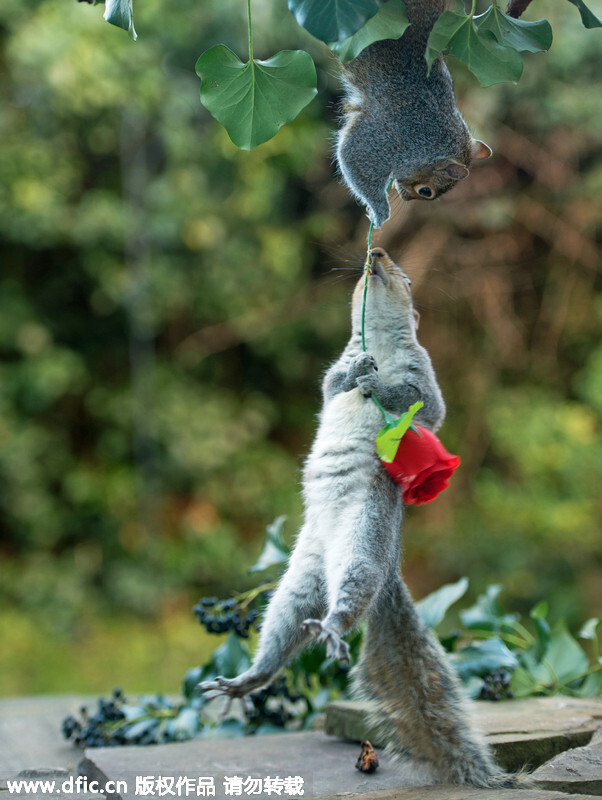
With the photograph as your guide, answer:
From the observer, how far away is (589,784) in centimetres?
127

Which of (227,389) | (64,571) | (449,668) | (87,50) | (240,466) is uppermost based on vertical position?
(87,50)

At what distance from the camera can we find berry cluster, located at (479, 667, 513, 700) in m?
1.83

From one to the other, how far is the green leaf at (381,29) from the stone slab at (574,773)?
1092 mm

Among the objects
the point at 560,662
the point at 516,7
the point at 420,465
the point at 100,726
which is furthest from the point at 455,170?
the point at 100,726

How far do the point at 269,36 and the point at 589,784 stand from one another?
3439mm

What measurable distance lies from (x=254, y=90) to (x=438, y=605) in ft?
3.82

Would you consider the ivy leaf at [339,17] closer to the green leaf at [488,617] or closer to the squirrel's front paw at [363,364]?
the squirrel's front paw at [363,364]

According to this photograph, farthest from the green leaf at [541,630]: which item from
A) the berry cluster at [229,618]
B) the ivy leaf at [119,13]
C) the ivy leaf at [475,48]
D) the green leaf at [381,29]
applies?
the ivy leaf at [119,13]

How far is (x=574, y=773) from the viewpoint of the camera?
1304 mm

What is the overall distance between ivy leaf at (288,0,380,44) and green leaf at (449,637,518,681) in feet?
4.43

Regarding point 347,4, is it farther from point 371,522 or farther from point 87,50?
point 87,50

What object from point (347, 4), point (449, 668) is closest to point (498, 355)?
point (449, 668)

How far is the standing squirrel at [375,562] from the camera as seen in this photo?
4.18ft

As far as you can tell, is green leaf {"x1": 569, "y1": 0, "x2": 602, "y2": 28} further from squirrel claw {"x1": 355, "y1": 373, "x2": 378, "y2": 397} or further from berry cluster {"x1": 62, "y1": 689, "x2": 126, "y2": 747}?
berry cluster {"x1": 62, "y1": 689, "x2": 126, "y2": 747}
